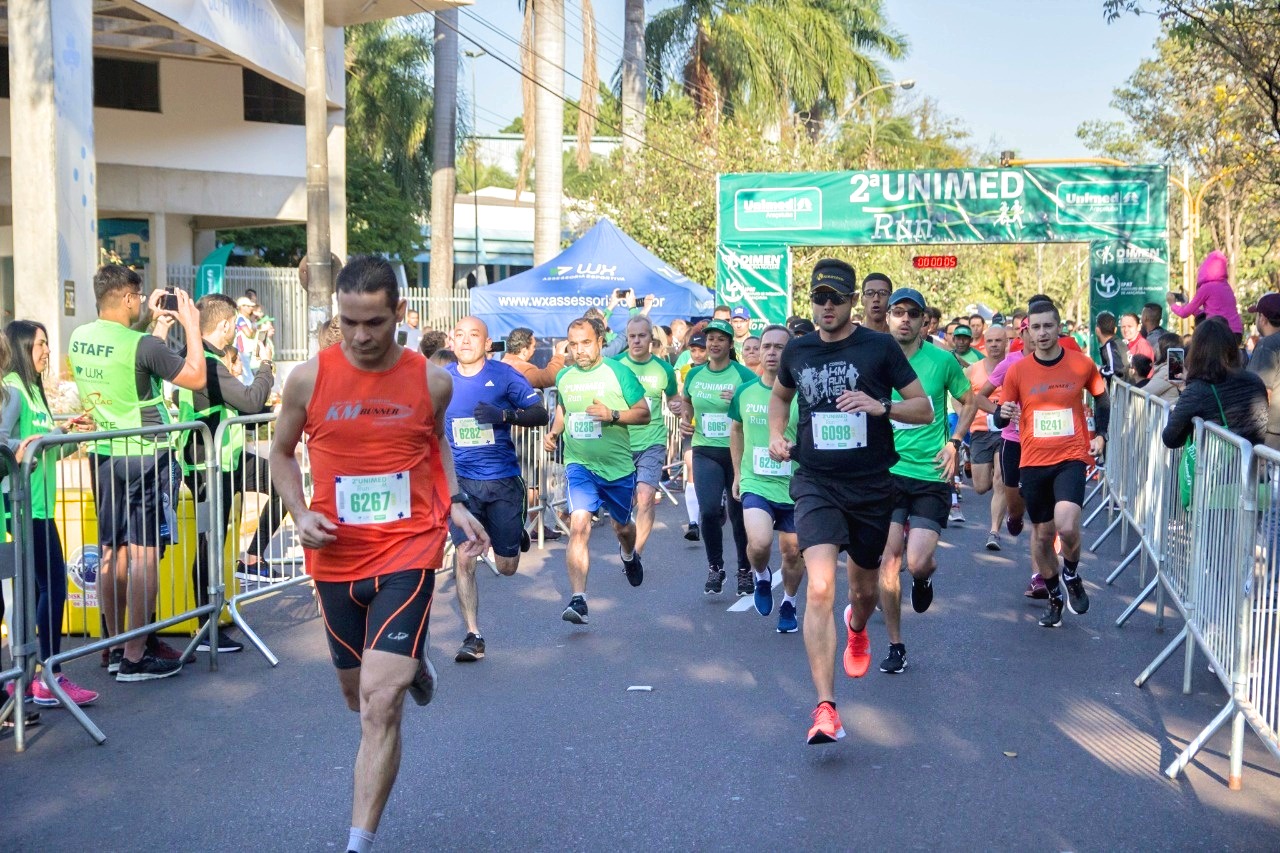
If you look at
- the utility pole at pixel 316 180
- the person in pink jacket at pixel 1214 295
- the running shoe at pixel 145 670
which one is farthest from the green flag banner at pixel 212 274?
the running shoe at pixel 145 670

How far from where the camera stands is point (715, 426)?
414 inches

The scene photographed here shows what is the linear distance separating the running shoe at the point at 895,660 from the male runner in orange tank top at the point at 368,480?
3.50m

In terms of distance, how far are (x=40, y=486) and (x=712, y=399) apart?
16.8 ft

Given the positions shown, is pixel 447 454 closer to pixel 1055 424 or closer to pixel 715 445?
pixel 1055 424

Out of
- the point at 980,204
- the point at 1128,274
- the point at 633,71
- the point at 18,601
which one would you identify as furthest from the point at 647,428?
the point at 633,71

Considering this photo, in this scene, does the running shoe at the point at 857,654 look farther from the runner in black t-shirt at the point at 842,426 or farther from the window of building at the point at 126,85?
the window of building at the point at 126,85

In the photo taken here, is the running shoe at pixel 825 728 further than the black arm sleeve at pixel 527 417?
No

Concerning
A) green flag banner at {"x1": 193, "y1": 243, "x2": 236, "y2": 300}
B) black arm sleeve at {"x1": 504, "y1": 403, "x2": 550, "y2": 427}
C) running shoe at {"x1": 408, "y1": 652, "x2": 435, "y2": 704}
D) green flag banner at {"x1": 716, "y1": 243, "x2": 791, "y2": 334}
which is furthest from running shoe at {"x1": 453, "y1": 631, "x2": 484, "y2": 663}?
green flag banner at {"x1": 193, "y1": 243, "x2": 236, "y2": 300}

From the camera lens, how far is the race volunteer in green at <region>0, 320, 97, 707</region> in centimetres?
686

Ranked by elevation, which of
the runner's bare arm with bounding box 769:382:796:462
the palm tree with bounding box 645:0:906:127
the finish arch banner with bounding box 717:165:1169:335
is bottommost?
the runner's bare arm with bounding box 769:382:796:462

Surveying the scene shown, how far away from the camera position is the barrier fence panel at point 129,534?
6.89 metres

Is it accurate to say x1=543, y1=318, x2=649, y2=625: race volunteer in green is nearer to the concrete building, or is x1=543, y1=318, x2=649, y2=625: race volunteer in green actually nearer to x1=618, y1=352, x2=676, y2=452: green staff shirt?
x1=618, y1=352, x2=676, y2=452: green staff shirt

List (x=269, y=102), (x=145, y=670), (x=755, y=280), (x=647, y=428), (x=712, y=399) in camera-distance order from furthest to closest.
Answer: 1. (x=269, y=102)
2. (x=755, y=280)
3. (x=647, y=428)
4. (x=712, y=399)
5. (x=145, y=670)

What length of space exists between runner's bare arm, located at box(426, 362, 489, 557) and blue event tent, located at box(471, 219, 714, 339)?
15612mm
